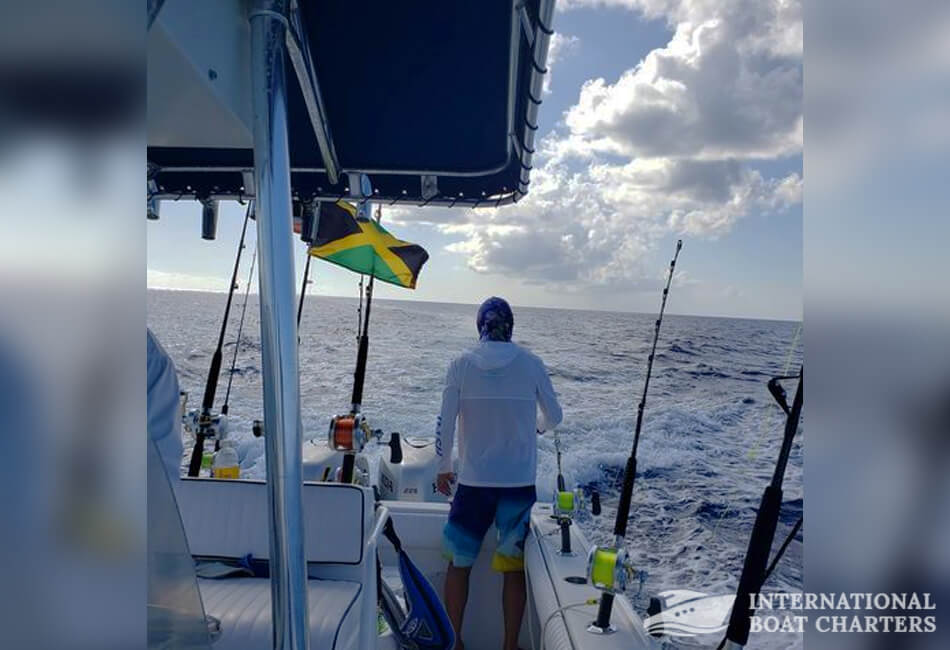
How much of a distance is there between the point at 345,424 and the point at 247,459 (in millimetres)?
5690

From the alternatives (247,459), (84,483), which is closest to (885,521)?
(84,483)

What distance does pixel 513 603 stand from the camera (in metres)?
2.84

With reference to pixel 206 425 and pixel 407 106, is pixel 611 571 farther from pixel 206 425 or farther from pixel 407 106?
pixel 206 425

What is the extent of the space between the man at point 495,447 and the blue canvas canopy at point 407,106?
2.85 feet

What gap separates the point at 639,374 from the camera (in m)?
17.3

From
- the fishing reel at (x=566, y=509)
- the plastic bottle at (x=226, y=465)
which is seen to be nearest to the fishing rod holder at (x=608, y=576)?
the fishing reel at (x=566, y=509)

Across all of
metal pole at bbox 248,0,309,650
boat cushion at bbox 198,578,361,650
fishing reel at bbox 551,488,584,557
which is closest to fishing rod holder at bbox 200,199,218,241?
boat cushion at bbox 198,578,361,650

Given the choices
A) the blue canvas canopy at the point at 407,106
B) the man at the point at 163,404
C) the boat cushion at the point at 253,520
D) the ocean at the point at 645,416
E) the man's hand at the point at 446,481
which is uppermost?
the blue canvas canopy at the point at 407,106

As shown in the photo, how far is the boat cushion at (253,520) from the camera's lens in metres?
2.11

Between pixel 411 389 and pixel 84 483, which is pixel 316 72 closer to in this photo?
pixel 84 483

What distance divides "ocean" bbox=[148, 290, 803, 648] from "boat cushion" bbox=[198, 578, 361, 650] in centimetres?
79

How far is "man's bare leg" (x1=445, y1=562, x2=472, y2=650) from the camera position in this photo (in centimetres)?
286

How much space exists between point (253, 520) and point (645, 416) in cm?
1074

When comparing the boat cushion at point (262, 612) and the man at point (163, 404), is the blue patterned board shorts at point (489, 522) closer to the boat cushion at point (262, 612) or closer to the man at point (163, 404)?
the boat cushion at point (262, 612)
